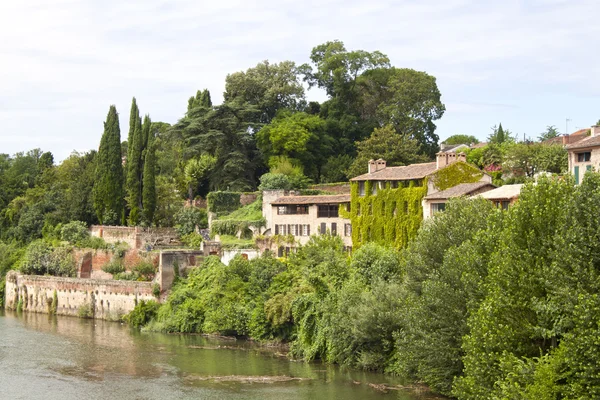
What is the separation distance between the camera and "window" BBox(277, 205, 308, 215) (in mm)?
64537

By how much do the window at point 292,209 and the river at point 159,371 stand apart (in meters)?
13.2

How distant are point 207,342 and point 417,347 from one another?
63.0ft

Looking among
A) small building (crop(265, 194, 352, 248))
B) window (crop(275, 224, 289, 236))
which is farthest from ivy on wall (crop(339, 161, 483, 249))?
window (crop(275, 224, 289, 236))

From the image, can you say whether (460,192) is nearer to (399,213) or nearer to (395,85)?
(399,213)

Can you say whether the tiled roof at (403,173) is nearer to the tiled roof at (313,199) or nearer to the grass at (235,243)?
the tiled roof at (313,199)

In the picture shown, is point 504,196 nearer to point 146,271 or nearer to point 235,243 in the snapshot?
point 235,243

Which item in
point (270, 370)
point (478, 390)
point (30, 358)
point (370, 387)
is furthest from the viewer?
point (30, 358)

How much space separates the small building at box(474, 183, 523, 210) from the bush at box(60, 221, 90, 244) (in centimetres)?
3790

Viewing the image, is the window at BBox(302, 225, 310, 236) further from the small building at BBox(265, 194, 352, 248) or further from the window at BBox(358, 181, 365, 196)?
the window at BBox(358, 181, 365, 196)

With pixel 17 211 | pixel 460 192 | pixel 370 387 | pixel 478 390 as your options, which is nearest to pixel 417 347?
pixel 370 387

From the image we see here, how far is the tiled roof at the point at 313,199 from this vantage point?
→ 62.1 meters

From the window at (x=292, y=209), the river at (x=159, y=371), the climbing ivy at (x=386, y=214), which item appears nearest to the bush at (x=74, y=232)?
the river at (x=159, y=371)

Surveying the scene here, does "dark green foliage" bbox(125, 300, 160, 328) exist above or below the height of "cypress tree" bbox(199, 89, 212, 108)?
below

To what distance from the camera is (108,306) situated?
64312 millimetres
